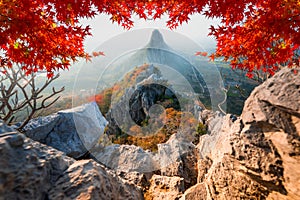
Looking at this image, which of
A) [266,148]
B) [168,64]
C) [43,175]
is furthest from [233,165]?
[168,64]

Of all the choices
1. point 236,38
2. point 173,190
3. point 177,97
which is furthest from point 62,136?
point 177,97

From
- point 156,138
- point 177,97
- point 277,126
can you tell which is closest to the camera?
point 277,126

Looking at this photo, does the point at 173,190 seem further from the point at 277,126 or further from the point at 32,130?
the point at 32,130

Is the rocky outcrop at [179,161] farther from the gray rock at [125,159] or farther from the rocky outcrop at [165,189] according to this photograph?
the rocky outcrop at [165,189]

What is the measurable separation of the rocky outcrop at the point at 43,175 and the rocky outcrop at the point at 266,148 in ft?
6.66

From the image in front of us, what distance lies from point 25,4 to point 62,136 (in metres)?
5.50

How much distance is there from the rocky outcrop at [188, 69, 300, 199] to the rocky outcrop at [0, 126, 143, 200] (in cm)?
203

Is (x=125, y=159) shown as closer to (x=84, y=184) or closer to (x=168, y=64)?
(x=84, y=184)

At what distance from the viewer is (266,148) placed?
2.44 metres

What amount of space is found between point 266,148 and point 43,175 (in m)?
2.89

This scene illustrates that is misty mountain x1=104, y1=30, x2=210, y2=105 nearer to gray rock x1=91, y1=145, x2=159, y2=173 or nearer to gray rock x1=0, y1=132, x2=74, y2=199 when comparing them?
gray rock x1=91, y1=145, x2=159, y2=173

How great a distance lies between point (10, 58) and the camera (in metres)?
4.23

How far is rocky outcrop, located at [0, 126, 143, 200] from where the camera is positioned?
1400 millimetres

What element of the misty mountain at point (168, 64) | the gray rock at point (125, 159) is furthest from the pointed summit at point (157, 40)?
the gray rock at point (125, 159)
